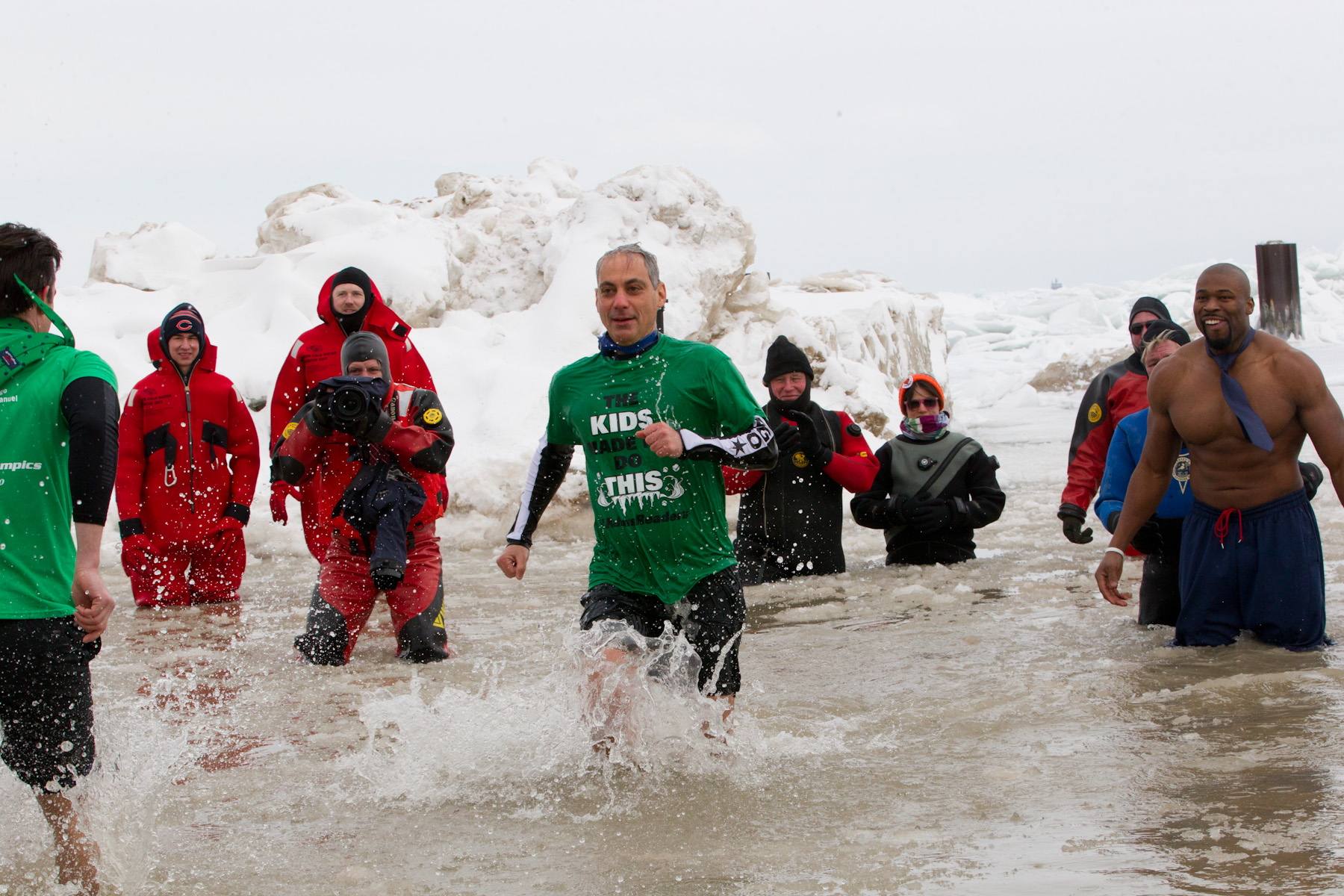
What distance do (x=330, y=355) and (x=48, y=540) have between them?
3543mm

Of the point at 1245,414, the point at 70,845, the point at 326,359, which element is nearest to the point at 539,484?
the point at 70,845

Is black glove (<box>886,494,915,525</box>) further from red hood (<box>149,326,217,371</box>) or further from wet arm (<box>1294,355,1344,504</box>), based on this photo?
red hood (<box>149,326,217,371</box>)

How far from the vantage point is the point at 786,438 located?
21.3 ft

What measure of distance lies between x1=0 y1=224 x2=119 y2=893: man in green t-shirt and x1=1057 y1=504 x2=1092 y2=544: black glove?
4.43m

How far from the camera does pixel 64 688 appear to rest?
2795 millimetres

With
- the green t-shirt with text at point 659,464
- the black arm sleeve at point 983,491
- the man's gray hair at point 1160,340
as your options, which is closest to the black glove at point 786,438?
the black arm sleeve at point 983,491

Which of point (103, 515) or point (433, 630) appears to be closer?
point (103, 515)

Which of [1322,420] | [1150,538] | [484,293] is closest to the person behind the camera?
[1322,420]

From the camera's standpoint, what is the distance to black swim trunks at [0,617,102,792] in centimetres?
273

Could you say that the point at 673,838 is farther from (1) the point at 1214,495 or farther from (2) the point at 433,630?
(1) the point at 1214,495

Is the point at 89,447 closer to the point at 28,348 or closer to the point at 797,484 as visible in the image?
the point at 28,348

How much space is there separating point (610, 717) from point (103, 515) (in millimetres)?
1496

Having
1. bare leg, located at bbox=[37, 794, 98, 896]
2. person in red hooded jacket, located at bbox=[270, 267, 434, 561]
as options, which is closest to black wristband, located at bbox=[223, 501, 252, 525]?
person in red hooded jacket, located at bbox=[270, 267, 434, 561]

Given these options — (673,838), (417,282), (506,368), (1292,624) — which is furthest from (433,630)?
(417,282)
